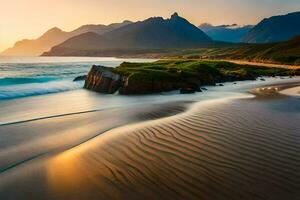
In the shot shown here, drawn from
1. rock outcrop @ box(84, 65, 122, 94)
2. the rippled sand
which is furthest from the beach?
rock outcrop @ box(84, 65, 122, 94)

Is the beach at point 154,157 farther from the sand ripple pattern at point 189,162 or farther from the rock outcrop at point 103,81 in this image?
the rock outcrop at point 103,81

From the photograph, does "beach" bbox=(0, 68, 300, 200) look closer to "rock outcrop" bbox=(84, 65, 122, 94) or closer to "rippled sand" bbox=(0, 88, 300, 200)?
"rippled sand" bbox=(0, 88, 300, 200)

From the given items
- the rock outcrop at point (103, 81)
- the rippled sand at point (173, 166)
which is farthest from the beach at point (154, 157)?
the rock outcrop at point (103, 81)

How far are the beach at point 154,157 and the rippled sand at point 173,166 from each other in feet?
0.07

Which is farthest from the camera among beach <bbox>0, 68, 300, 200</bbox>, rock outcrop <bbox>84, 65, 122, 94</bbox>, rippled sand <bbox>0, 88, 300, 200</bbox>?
rock outcrop <bbox>84, 65, 122, 94</bbox>

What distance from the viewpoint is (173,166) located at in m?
9.05

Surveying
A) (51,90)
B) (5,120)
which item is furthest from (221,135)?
(51,90)

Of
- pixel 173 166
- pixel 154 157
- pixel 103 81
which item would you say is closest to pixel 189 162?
pixel 173 166

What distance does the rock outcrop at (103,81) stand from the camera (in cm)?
3209

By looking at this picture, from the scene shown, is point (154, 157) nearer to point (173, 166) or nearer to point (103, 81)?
point (173, 166)

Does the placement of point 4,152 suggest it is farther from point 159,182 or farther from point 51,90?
point 51,90

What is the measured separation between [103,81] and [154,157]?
2423 cm

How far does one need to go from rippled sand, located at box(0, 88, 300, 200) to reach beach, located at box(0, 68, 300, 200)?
0.07ft

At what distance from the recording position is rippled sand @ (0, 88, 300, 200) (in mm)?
7406
